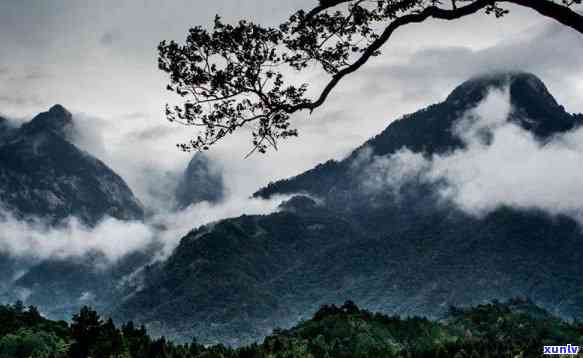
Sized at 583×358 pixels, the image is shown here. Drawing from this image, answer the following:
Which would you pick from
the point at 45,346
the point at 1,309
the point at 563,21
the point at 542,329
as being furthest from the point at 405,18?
the point at 542,329

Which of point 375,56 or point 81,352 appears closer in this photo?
Answer: point 375,56

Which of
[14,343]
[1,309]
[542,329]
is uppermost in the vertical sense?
[1,309]

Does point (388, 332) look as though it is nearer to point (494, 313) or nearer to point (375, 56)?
point (494, 313)

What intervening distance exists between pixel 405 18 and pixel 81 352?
65.0 feet

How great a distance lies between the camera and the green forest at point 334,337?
27.0m

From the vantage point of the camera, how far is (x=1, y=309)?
7906 centimetres

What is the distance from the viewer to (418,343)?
390ft

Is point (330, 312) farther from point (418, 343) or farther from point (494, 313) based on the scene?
point (494, 313)

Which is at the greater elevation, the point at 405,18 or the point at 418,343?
the point at 405,18

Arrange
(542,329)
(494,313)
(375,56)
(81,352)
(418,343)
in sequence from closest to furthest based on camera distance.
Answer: (375,56)
(81,352)
(418,343)
(542,329)
(494,313)

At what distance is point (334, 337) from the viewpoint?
354ft

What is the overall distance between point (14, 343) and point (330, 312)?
314 feet

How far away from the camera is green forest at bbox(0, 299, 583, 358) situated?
1063 inches

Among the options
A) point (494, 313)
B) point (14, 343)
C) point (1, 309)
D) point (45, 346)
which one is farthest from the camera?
point (494, 313)
